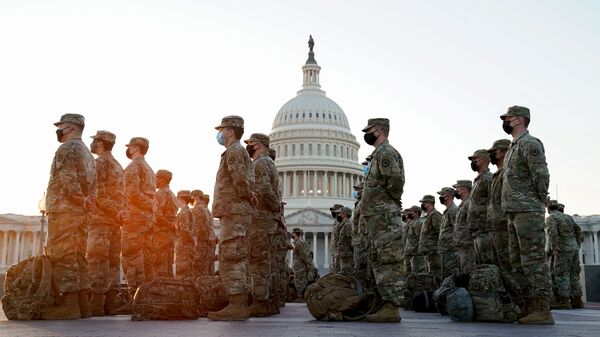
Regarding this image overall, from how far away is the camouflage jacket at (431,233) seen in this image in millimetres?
14312

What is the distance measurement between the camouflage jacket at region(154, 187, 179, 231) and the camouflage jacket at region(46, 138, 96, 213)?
401 cm

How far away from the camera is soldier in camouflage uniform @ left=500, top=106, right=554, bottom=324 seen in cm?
865

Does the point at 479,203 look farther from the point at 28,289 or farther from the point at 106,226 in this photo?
the point at 28,289

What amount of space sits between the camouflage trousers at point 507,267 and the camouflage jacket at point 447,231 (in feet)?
10.4

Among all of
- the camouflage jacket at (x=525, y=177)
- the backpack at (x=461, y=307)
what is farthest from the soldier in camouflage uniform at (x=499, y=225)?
the backpack at (x=461, y=307)

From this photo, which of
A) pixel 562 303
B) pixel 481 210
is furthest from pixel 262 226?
pixel 562 303

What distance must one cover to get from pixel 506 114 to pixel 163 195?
25.9 feet

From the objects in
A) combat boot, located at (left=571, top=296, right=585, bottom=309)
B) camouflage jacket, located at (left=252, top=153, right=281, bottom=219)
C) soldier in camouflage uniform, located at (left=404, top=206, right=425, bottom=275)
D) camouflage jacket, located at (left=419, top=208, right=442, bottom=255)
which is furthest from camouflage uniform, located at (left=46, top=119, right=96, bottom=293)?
combat boot, located at (left=571, top=296, right=585, bottom=309)

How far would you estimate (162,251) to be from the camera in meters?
12.8

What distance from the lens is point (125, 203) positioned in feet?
35.1

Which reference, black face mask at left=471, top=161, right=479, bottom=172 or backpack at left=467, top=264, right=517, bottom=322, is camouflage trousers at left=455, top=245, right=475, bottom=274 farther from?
backpack at left=467, top=264, right=517, bottom=322

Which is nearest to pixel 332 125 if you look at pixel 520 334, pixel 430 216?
pixel 430 216

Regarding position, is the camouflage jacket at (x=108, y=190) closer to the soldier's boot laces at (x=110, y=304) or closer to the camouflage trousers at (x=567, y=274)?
the soldier's boot laces at (x=110, y=304)

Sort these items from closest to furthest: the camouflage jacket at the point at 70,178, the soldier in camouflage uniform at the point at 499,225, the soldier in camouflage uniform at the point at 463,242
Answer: the camouflage jacket at the point at 70,178 → the soldier in camouflage uniform at the point at 499,225 → the soldier in camouflage uniform at the point at 463,242
